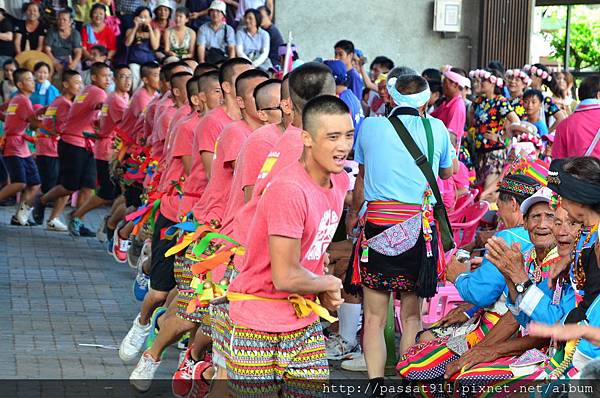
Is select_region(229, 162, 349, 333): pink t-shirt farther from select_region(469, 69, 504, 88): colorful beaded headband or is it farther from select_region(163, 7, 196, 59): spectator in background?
select_region(163, 7, 196, 59): spectator in background

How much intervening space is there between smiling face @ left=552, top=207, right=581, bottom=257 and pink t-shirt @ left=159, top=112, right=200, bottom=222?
331cm

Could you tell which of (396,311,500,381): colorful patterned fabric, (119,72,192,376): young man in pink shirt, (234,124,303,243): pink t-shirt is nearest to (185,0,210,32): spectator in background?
(119,72,192,376): young man in pink shirt

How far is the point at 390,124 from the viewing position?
7.21 m

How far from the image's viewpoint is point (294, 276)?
15.6 feet

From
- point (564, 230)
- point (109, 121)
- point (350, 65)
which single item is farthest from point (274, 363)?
point (109, 121)

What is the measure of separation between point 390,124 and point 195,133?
1323 millimetres

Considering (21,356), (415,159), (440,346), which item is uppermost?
(415,159)

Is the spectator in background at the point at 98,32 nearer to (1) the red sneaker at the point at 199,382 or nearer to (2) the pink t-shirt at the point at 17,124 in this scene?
(2) the pink t-shirt at the point at 17,124

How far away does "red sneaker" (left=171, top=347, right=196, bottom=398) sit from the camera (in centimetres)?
650

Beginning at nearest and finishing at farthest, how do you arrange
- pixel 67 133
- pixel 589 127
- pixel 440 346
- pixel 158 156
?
pixel 440 346 < pixel 589 127 < pixel 158 156 < pixel 67 133

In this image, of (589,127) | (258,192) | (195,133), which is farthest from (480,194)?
(258,192)

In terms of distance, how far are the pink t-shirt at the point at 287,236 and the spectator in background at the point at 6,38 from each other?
13.5 meters

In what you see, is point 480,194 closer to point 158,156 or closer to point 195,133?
point 158,156

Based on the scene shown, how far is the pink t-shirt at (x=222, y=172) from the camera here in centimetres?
654
